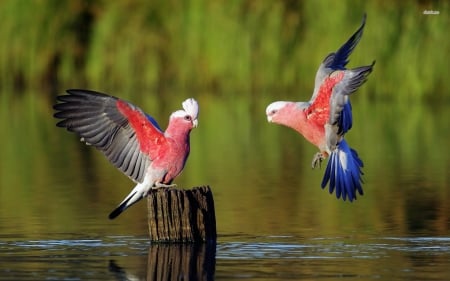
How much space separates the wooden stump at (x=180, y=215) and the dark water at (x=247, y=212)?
0.14 m

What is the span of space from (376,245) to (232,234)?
124 cm

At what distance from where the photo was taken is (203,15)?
26.8 m

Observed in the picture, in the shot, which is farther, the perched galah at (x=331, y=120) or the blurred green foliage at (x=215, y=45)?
the blurred green foliage at (x=215, y=45)

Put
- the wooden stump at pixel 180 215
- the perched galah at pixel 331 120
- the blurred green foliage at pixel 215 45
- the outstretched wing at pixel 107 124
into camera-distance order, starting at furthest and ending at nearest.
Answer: the blurred green foliage at pixel 215 45 < the perched galah at pixel 331 120 < the outstretched wing at pixel 107 124 < the wooden stump at pixel 180 215

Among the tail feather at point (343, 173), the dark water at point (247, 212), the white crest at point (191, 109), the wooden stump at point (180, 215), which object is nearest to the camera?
the dark water at point (247, 212)

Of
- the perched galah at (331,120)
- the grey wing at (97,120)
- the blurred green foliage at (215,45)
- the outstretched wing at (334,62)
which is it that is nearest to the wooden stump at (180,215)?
the grey wing at (97,120)

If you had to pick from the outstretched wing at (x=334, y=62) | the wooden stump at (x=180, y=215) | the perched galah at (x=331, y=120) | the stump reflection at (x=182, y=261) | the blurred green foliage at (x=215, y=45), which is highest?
the blurred green foliage at (x=215, y=45)

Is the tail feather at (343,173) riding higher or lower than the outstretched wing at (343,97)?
lower

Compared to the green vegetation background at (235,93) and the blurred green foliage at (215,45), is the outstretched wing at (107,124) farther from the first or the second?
the blurred green foliage at (215,45)

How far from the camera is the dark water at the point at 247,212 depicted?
9906 mm

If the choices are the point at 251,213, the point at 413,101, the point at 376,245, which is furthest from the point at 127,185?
the point at 413,101

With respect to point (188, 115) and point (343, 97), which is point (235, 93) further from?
point (188, 115)

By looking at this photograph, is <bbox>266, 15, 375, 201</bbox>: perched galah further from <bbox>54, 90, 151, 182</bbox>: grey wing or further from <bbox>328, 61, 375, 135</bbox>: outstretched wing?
<bbox>54, 90, 151, 182</bbox>: grey wing

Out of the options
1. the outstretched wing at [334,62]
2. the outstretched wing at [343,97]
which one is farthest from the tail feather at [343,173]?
the outstretched wing at [334,62]
